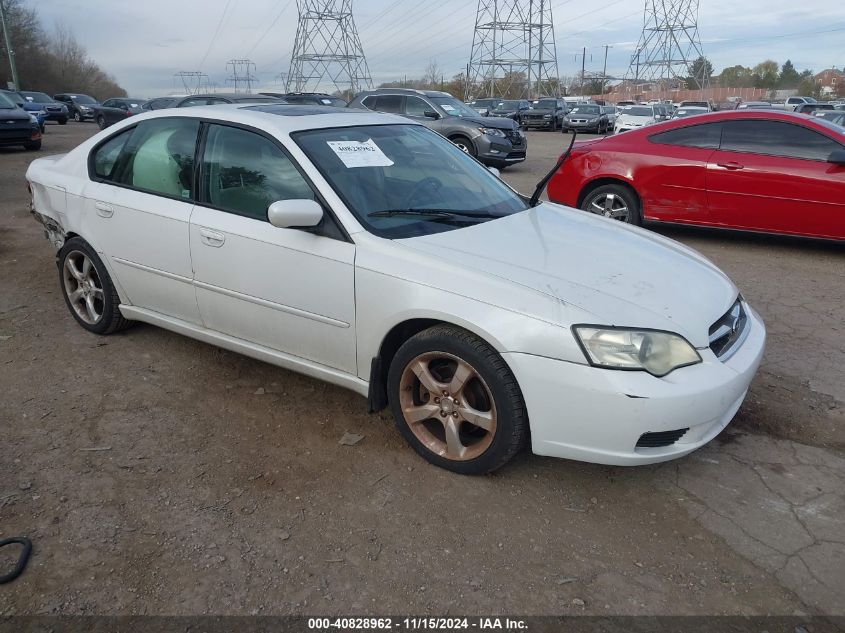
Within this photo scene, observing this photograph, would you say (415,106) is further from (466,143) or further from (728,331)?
(728,331)

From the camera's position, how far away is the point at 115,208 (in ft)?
13.1

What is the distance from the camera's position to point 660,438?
8.79 feet

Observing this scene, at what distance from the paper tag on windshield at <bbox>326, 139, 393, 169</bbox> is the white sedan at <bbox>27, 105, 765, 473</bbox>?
0.01 meters

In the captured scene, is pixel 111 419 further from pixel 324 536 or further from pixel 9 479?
pixel 324 536

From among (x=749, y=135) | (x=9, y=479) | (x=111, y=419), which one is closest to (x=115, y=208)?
(x=111, y=419)

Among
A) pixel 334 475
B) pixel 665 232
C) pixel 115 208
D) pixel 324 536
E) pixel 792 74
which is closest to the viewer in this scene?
pixel 324 536

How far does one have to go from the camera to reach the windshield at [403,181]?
324 centimetres

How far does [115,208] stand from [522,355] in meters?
2.78

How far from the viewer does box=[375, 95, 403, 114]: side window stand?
15389 mm

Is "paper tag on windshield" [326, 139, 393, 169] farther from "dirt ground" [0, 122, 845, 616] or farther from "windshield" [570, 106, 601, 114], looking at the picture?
"windshield" [570, 106, 601, 114]

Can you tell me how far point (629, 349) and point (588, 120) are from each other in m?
29.5

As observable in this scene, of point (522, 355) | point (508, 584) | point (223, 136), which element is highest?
point (223, 136)

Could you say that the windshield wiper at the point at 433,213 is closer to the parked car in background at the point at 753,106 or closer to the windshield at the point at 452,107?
the parked car in background at the point at 753,106

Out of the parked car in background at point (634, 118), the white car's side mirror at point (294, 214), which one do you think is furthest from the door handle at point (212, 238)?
the parked car in background at point (634, 118)
